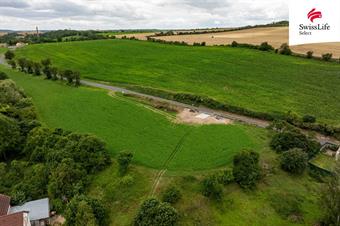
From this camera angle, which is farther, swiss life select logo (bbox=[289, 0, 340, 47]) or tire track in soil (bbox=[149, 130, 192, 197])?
tire track in soil (bbox=[149, 130, 192, 197])

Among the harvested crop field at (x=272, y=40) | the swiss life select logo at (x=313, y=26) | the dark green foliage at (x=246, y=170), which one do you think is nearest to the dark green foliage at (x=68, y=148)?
the dark green foliage at (x=246, y=170)

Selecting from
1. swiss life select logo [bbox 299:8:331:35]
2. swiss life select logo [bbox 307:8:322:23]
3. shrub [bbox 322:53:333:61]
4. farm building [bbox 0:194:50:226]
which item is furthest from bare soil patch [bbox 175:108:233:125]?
shrub [bbox 322:53:333:61]

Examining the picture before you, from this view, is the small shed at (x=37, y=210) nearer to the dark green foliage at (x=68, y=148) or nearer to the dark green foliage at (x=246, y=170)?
the dark green foliage at (x=68, y=148)

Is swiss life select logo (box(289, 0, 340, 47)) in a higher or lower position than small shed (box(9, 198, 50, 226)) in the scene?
higher

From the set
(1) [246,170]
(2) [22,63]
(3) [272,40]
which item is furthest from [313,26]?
(3) [272,40]

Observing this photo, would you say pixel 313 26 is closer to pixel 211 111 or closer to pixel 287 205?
pixel 287 205

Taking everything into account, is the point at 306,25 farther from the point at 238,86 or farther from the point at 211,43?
the point at 211,43

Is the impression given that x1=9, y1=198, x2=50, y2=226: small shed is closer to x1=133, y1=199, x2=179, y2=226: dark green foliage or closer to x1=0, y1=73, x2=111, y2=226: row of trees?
x1=0, y1=73, x2=111, y2=226: row of trees

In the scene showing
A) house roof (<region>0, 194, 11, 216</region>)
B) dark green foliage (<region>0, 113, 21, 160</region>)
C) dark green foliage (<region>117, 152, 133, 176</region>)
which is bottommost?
house roof (<region>0, 194, 11, 216</region>)
